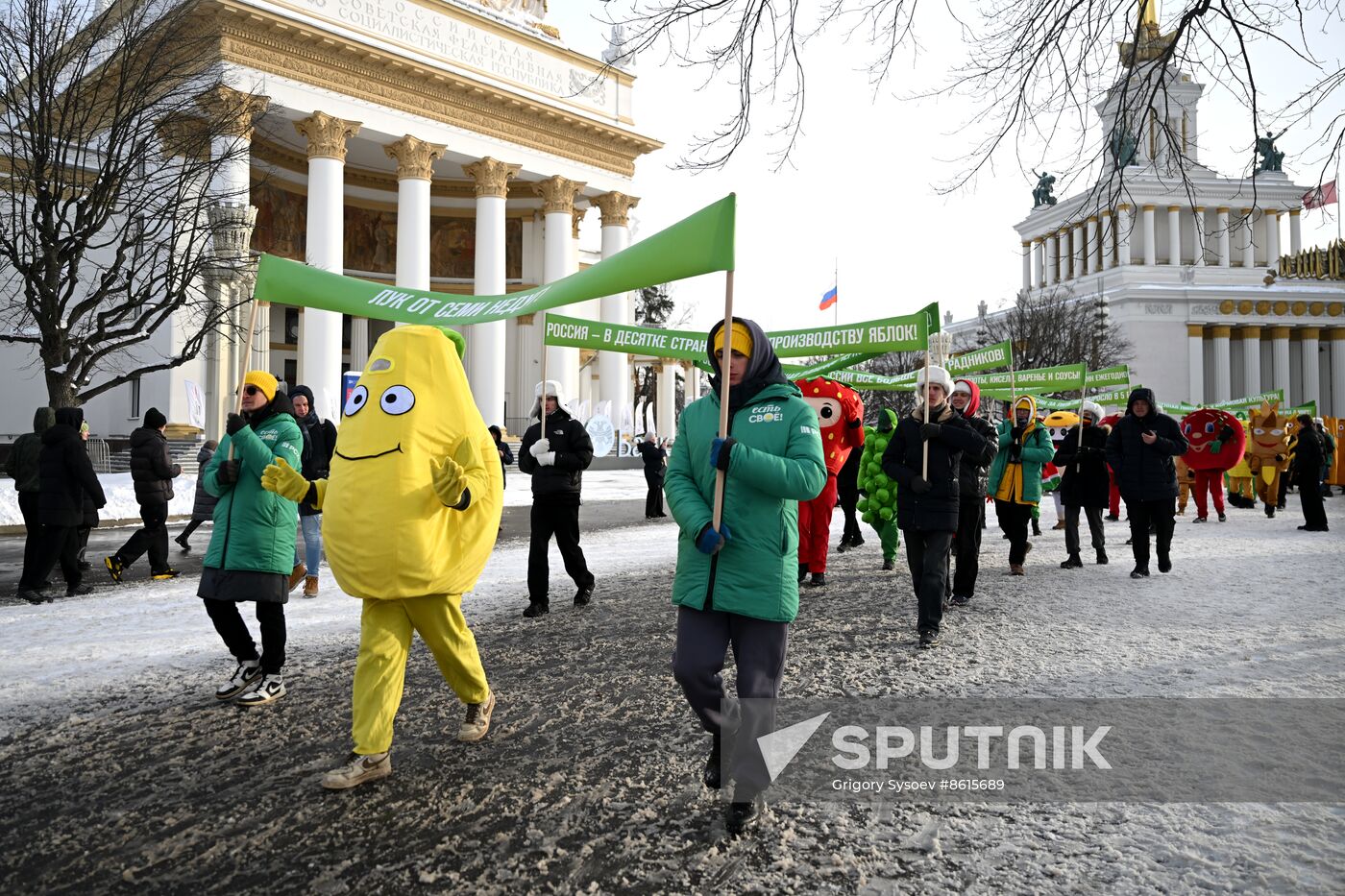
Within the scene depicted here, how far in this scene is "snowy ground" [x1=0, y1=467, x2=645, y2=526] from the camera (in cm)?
1648

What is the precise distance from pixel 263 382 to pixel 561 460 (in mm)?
3016

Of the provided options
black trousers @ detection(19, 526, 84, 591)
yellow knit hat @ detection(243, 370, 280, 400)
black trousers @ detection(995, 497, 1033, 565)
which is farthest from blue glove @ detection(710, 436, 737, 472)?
black trousers @ detection(19, 526, 84, 591)

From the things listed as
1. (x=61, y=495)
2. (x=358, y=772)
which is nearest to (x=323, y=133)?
(x=61, y=495)

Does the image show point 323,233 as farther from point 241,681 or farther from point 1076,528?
point 241,681

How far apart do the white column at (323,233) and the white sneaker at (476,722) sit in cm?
2731

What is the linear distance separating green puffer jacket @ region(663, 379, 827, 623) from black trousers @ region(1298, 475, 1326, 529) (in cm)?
1430

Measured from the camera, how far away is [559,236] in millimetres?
37469

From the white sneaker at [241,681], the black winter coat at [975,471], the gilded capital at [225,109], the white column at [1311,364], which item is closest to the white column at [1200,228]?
the black winter coat at [975,471]

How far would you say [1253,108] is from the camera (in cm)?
569

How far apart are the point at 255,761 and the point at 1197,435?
16266 mm

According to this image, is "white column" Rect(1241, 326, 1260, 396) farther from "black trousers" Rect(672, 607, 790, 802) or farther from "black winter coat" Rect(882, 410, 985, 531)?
"black trousers" Rect(672, 607, 790, 802)

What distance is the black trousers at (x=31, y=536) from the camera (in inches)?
348

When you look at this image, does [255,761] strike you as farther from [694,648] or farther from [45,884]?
[694,648]

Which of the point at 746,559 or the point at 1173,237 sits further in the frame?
the point at 1173,237
